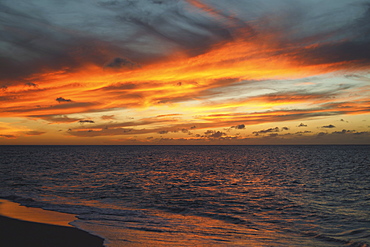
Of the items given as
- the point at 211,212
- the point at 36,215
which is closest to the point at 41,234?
the point at 36,215

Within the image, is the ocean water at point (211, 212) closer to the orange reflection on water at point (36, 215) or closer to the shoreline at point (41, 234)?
the shoreline at point (41, 234)

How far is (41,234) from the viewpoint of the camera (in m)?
13.3

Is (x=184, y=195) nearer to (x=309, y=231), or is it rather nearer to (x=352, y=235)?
(x=309, y=231)

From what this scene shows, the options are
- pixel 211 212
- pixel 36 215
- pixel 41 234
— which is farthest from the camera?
pixel 211 212

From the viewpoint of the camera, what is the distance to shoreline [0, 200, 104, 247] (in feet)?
40.2

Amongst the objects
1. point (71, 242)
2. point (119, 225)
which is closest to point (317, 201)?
point (119, 225)

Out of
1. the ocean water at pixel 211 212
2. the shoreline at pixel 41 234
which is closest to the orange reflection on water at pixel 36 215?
the shoreline at pixel 41 234

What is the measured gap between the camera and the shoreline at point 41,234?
12258 millimetres

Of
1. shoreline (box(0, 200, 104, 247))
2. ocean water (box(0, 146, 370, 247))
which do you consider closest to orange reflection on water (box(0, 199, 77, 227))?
shoreline (box(0, 200, 104, 247))

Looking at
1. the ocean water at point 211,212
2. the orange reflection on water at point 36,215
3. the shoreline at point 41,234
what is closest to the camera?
the shoreline at point 41,234

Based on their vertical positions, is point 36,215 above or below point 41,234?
below

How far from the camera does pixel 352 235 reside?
15.5 meters

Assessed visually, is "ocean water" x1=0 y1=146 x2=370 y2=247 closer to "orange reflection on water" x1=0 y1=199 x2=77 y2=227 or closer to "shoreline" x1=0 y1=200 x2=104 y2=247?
"shoreline" x1=0 y1=200 x2=104 y2=247

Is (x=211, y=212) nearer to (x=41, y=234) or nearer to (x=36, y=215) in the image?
(x=41, y=234)
